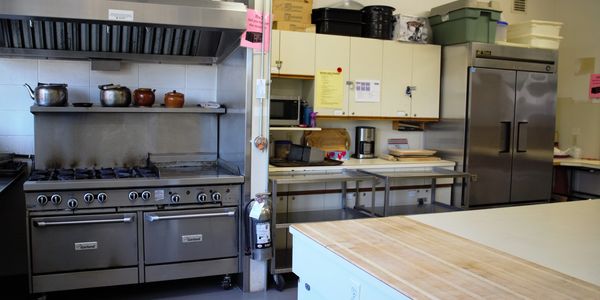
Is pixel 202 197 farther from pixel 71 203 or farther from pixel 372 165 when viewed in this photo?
pixel 372 165

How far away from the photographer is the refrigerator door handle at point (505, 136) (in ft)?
15.8

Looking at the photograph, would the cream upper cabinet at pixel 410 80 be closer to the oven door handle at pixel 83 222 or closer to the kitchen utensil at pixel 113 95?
the kitchen utensil at pixel 113 95

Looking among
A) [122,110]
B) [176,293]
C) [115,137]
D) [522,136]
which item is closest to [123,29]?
[122,110]

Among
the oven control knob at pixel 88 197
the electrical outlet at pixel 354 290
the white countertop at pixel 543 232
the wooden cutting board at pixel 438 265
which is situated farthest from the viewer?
the oven control knob at pixel 88 197

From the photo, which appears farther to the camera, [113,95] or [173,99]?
[173,99]

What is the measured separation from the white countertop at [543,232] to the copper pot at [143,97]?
7.97ft

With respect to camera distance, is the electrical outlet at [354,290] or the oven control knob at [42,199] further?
the oven control knob at [42,199]

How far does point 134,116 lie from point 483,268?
10.5 feet

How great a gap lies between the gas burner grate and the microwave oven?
1.06 metres

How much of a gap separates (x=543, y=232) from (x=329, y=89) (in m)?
2.60

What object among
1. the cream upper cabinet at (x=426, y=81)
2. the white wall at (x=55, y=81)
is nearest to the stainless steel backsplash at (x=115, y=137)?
the white wall at (x=55, y=81)

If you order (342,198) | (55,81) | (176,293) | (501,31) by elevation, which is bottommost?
(176,293)

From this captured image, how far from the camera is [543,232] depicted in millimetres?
1987

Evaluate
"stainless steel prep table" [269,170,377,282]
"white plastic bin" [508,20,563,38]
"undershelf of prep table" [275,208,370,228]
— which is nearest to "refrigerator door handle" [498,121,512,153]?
"white plastic bin" [508,20,563,38]
